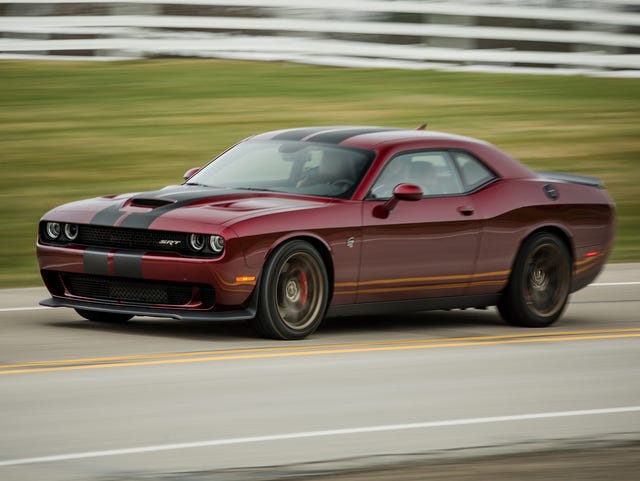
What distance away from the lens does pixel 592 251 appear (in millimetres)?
12414

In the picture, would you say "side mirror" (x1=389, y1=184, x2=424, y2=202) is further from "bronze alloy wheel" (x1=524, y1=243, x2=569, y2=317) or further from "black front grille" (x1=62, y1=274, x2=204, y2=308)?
"black front grille" (x1=62, y1=274, x2=204, y2=308)

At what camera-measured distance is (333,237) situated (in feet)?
34.7

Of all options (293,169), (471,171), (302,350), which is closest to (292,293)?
(302,350)

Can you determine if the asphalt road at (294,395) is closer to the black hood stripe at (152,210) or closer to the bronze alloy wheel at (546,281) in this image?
the bronze alloy wheel at (546,281)

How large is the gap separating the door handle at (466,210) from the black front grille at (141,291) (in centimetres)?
221

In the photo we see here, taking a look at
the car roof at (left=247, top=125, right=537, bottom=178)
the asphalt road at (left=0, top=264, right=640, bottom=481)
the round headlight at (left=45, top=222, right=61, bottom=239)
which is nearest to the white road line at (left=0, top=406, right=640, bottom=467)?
the asphalt road at (left=0, top=264, right=640, bottom=481)

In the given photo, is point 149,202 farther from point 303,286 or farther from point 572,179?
point 572,179

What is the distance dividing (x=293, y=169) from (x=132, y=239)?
1.50 meters

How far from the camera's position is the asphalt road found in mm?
7102

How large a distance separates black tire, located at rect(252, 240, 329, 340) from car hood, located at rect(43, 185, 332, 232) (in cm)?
31

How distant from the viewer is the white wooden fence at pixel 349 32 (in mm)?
23297

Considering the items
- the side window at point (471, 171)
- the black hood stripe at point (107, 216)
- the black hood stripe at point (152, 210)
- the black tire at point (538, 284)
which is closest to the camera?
the black hood stripe at point (152, 210)

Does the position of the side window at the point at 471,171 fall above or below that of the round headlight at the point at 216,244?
above

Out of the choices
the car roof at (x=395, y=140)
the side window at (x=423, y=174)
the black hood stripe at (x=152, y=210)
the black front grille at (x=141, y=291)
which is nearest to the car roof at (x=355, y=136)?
the car roof at (x=395, y=140)
